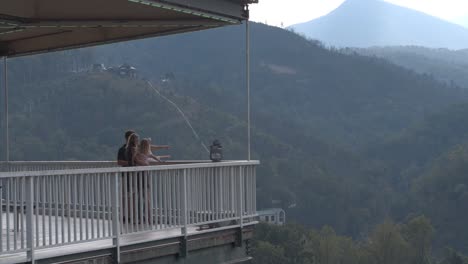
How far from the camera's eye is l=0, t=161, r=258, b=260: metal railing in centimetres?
811

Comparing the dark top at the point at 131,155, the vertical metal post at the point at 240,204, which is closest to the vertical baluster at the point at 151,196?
the dark top at the point at 131,155

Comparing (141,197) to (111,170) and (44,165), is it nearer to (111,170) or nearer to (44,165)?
(111,170)

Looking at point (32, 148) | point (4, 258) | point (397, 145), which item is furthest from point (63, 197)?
point (397, 145)

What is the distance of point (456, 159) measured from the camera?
158 meters

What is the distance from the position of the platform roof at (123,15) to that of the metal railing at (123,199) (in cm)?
213

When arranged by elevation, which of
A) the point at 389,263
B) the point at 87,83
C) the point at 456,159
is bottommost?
the point at 389,263

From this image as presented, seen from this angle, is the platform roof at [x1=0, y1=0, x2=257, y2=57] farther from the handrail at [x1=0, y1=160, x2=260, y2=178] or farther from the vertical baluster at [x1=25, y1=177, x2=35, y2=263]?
the vertical baluster at [x1=25, y1=177, x2=35, y2=263]

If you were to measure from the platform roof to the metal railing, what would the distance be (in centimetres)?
213

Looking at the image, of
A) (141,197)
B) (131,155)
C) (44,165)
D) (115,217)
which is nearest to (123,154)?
(131,155)

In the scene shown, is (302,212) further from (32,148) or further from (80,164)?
(80,164)

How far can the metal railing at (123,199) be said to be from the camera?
8109mm

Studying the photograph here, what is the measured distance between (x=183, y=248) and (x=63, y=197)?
6.92 ft

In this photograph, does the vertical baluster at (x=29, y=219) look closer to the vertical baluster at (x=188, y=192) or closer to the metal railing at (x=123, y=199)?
the metal railing at (x=123, y=199)

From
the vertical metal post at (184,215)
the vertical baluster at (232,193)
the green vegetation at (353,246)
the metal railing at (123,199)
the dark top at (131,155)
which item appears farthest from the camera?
the green vegetation at (353,246)
